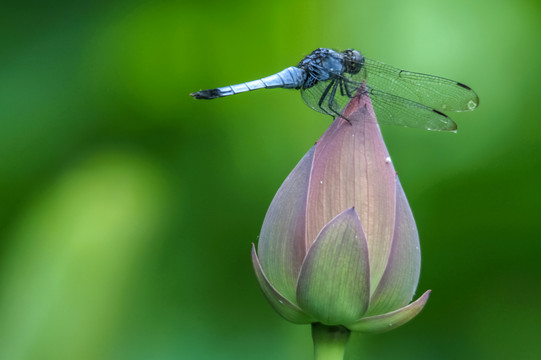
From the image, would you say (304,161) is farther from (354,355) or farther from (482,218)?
(482,218)

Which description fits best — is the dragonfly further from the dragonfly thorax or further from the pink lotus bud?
the pink lotus bud

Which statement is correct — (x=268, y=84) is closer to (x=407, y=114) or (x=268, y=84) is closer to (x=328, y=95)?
(x=328, y=95)

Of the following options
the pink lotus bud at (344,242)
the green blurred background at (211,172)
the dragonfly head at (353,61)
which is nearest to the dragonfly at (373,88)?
the dragonfly head at (353,61)

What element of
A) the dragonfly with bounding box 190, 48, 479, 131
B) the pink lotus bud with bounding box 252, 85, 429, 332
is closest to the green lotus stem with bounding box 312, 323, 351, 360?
the pink lotus bud with bounding box 252, 85, 429, 332

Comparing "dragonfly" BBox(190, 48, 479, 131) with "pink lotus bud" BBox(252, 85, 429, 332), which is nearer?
"pink lotus bud" BBox(252, 85, 429, 332)

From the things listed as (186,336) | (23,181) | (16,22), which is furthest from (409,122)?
(16,22)

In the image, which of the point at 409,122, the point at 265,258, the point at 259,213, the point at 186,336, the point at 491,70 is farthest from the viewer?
the point at 491,70

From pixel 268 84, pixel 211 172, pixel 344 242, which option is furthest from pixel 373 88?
pixel 344 242
